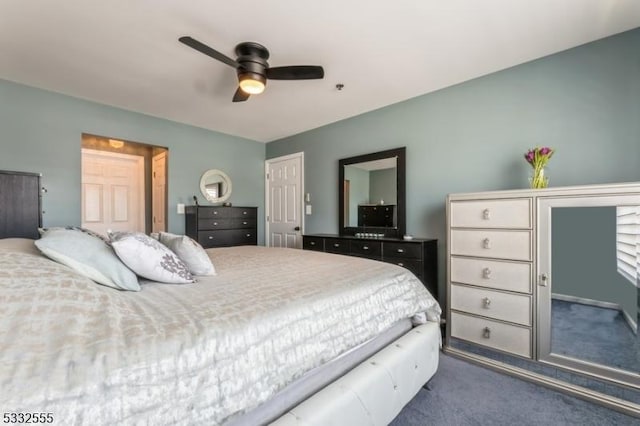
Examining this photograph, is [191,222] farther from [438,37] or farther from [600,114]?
[600,114]

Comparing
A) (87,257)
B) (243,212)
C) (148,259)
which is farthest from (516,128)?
(243,212)

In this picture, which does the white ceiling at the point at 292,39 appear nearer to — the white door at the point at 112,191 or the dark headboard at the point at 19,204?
the dark headboard at the point at 19,204

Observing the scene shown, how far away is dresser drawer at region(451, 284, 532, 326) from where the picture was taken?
6.73 feet

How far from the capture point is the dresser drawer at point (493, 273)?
206 centimetres

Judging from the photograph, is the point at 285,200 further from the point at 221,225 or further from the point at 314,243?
the point at 314,243

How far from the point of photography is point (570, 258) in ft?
6.33

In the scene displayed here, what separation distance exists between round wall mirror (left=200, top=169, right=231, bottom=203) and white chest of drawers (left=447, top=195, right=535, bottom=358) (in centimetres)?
333

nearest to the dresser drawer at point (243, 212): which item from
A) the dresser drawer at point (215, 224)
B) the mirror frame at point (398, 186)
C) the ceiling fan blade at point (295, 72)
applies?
the dresser drawer at point (215, 224)

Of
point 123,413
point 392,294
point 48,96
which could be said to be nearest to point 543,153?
point 392,294

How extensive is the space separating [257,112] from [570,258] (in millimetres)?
3409

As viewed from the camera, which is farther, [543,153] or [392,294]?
[543,153]

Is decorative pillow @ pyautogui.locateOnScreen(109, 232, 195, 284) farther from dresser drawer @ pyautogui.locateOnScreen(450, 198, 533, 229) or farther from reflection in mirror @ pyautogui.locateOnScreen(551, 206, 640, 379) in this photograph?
reflection in mirror @ pyautogui.locateOnScreen(551, 206, 640, 379)

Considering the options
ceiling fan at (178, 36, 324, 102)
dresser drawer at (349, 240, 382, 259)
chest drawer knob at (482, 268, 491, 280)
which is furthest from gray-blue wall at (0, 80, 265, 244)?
chest drawer knob at (482, 268, 491, 280)

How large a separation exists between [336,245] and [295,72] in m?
2.00
